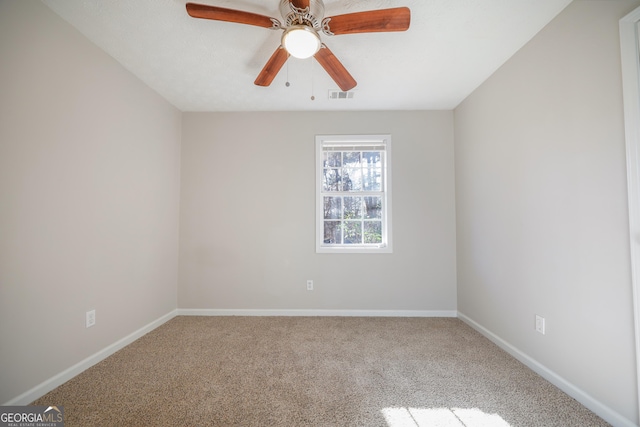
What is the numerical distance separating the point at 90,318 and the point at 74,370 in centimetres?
35

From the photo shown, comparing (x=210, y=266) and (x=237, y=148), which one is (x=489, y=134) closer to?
(x=237, y=148)

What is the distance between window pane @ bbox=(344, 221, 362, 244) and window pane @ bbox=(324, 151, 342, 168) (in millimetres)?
744

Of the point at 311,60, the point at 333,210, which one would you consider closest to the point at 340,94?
the point at 311,60

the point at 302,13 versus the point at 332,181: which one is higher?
the point at 302,13

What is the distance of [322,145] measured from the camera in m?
3.43

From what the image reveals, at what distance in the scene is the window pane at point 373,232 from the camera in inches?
A: 134

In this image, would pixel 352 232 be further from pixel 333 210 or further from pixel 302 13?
pixel 302 13

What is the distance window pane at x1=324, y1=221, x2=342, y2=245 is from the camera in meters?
3.41

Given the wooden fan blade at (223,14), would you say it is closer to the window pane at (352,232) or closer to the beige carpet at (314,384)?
the beige carpet at (314,384)

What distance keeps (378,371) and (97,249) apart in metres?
2.39

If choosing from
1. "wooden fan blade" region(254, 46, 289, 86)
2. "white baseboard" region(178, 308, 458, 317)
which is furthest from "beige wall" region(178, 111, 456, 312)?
"wooden fan blade" region(254, 46, 289, 86)

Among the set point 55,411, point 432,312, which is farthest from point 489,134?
point 55,411

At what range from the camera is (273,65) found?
6.35 ft

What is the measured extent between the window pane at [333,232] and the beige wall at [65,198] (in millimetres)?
1939
